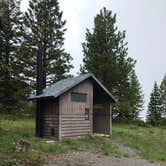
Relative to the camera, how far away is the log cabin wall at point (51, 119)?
67.9ft

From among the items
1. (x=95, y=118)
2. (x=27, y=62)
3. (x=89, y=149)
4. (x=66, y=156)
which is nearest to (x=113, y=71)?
(x=27, y=62)

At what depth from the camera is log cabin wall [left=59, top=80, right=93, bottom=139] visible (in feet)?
67.5

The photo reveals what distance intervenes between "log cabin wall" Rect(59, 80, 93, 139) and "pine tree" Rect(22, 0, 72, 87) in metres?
13.6

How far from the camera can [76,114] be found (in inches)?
846

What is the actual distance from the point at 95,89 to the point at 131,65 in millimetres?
14165

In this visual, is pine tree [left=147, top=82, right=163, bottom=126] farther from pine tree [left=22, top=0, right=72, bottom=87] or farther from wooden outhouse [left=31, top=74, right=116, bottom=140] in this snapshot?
wooden outhouse [left=31, top=74, right=116, bottom=140]

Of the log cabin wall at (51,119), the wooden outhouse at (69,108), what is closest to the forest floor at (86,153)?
the wooden outhouse at (69,108)

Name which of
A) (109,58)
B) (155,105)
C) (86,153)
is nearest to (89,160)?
(86,153)

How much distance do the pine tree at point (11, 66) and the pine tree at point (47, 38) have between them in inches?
51.5

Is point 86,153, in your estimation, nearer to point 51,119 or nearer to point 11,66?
point 51,119

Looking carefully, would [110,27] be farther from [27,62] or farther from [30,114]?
[30,114]

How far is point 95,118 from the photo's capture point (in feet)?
82.2

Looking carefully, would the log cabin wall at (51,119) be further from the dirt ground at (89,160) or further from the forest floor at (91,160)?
the dirt ground at (89,160)

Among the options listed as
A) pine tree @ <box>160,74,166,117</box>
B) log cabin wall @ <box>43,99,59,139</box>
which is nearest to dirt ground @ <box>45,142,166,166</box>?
log cabin wall @ <box>43,99,59,139</box>
